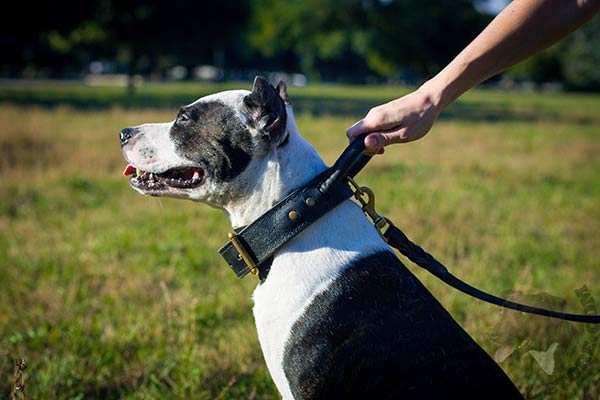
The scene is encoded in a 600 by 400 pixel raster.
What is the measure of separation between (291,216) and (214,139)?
0.58 meters

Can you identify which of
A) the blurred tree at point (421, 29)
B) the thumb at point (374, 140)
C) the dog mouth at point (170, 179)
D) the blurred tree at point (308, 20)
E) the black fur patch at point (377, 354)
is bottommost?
the blurred tree at point (421, 29)

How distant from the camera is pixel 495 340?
291 cm

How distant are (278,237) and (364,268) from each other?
36cm

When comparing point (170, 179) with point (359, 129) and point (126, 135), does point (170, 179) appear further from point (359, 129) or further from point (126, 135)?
point (359, 129)

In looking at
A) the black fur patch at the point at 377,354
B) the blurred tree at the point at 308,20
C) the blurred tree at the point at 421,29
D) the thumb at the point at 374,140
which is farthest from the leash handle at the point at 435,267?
the blurred tree at the point at 308,20

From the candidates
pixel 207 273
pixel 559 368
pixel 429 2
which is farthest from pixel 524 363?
pixel 429 2

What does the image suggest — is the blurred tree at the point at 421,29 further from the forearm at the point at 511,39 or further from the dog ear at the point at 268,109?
the dog ear at the point at 268,109

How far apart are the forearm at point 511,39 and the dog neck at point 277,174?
57 cm

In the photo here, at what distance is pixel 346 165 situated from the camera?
7.23ft

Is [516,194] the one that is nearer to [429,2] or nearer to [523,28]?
[523,28]

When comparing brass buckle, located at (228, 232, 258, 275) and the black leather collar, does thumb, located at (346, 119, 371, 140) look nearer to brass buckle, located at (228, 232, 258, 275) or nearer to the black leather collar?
the black leather collar

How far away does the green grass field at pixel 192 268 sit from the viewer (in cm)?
320

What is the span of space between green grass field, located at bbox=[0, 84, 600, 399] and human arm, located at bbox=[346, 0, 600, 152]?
4.16 ft

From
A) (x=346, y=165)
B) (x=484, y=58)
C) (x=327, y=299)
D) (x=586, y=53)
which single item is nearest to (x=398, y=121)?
(x=346, y=165)
